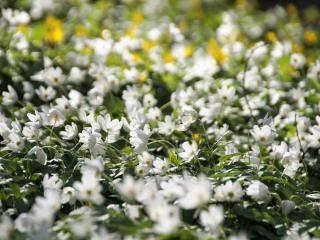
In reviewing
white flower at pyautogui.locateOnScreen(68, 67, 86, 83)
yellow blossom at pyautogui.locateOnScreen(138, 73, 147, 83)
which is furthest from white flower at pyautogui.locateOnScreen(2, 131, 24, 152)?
yellow blossom at pyautogui.locateOnScreen(138, 73, 147, 83)

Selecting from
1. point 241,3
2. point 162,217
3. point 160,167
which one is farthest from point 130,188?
point 241,3

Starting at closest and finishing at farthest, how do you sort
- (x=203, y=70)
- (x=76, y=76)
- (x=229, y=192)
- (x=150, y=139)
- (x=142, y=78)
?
1. (x=229, y=192)
2. (x=150, y=139)
3. (x=76, y=76)
4. (x=142, y=78)
5. (x=203, y=70)

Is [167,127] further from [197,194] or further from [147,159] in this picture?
[197,194]

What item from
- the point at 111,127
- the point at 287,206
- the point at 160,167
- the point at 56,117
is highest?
the point at 56,117

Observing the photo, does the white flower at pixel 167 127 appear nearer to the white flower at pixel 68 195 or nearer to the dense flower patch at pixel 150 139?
the dense flower patch at pixel 150 139

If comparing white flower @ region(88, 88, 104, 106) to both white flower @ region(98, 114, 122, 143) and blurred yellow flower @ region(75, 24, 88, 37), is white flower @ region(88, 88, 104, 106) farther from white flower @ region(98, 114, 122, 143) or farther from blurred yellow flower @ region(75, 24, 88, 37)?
blurred yellow flower @ region(75, 24, 88, 37)

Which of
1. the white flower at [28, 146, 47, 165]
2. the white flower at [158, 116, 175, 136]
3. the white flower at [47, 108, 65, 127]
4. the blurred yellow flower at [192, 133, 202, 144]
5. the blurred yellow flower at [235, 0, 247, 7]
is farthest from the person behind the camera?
the blurred yellow flower at [235, 0, 247, 7]

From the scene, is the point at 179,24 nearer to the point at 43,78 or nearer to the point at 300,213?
the point at 43,78

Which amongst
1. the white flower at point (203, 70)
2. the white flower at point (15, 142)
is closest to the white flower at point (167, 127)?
the white flower at point (15, 142)
